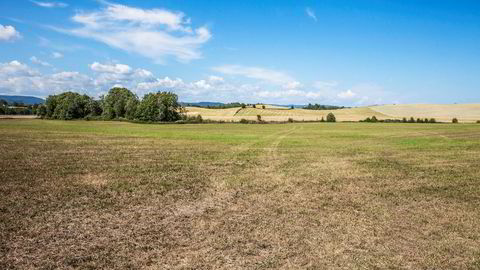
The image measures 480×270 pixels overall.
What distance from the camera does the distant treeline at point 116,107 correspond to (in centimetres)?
11319

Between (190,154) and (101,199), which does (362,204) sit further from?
(190,154)

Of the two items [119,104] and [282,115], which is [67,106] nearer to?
[119,104]

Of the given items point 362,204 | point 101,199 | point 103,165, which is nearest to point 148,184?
point 101,199

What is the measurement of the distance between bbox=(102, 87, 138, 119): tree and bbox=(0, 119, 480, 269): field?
106 m

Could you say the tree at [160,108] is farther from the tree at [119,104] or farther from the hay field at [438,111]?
the hay field at [438,111]

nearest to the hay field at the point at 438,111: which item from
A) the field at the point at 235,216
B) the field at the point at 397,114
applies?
the field at the point at 397,114

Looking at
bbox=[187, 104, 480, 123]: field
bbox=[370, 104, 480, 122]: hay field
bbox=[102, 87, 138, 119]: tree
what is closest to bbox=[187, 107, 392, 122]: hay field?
bbox=[187, 104, 480, 123]: field

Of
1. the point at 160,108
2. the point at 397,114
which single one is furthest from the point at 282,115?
the point at 160,108

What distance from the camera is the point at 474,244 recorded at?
9914mm

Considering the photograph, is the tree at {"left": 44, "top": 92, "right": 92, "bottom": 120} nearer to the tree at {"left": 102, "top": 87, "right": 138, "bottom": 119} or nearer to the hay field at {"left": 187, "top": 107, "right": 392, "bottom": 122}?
the tree at {"left": 102, "top": 87, "right": 138, "bottom": 119}

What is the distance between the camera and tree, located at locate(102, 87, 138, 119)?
12644 centimetres

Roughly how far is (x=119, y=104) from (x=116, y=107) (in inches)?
56.0

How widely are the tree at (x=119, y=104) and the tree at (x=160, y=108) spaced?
1002 cm

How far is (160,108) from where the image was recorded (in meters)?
112
